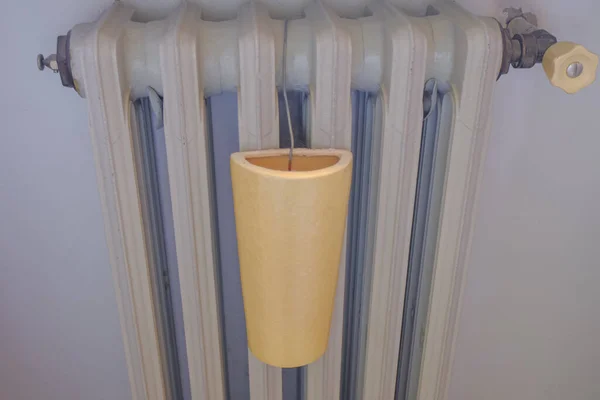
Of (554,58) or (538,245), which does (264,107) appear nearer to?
(554,58)

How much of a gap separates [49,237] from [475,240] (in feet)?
2.17

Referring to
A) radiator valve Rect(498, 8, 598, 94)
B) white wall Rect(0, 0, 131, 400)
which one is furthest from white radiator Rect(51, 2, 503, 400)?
white wall Rect(0, 0, 131, 400)

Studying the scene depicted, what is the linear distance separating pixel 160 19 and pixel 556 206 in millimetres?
656

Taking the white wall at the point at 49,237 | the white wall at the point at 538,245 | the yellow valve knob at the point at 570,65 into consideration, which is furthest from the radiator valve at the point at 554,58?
the white wall at the point at 49,237

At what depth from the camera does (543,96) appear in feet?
2.73

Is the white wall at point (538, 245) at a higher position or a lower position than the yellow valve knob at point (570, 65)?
lower

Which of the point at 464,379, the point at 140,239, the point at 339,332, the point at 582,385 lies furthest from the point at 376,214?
the point at 582,385

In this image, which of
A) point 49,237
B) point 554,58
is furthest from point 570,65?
point 49,237

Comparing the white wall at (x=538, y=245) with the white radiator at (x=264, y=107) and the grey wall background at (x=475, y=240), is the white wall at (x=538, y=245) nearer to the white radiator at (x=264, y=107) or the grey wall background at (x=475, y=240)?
the grey wall background at (x=475, y=240)

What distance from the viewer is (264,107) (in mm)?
618

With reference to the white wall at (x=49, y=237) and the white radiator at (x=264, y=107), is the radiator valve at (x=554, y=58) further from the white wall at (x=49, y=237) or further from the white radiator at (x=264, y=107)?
the white wall at (x=49, y=237)

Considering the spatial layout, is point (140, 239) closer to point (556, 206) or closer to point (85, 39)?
point (85, 39)

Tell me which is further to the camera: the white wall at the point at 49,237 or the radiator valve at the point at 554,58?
the white wall at the point at 49,237

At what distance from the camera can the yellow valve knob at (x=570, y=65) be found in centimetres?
63
